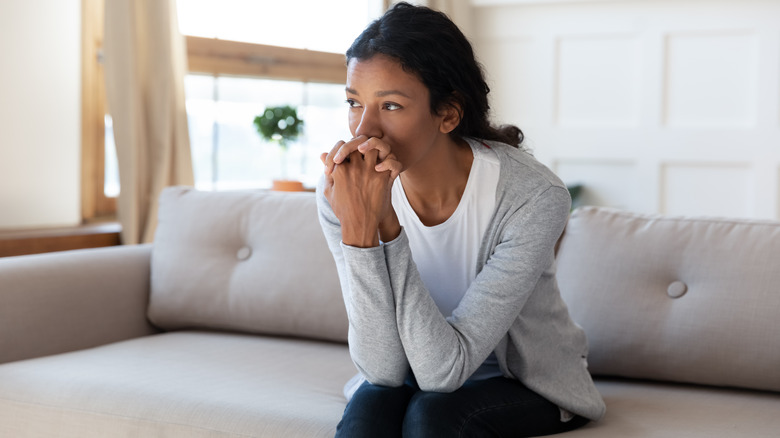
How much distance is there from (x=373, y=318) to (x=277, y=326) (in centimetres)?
76

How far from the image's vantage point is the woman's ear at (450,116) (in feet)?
4.55

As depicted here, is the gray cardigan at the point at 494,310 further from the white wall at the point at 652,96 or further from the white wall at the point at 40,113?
the white wall at the point at 652,96

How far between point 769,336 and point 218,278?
1.20 metres

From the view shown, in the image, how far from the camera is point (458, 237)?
141 cm

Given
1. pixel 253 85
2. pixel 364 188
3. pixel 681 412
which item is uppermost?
pixel 253 85

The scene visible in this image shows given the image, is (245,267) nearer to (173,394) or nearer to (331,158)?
(173,394)

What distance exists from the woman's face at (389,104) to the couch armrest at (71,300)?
3.08 feet

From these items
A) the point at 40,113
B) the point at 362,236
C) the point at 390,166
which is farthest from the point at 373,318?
the point at 40,113

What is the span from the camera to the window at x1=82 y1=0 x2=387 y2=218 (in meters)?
3.13

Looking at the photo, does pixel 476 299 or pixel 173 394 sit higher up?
pixel 476 299

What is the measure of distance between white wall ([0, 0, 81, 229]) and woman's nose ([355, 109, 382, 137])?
152 cm

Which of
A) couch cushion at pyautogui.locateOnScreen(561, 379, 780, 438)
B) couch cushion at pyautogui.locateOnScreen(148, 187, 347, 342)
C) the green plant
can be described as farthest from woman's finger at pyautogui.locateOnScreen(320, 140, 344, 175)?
the green plant

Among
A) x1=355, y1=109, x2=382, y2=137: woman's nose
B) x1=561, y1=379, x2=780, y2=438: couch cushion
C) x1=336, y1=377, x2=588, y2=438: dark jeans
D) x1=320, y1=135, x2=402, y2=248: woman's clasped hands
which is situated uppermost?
x1=355, y1=109, x2=382, y2=137: woman's nose

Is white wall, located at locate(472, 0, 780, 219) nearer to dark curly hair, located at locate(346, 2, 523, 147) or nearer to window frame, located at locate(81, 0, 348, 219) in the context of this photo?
window frame, located at locate(81, 0, 348, 219)
